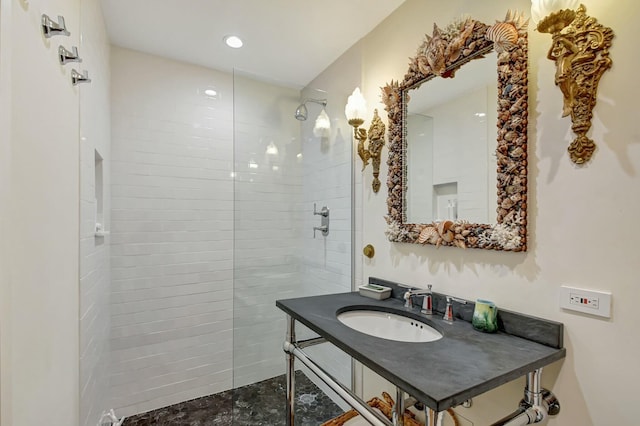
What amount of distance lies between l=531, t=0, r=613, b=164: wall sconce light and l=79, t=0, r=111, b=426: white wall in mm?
1925

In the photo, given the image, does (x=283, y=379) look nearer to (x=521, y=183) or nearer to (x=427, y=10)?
(x=521, y=183)

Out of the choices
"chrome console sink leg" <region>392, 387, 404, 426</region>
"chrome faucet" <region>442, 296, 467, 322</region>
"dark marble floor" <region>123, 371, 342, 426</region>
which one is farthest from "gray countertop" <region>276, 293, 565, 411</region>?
"dark marble floor" <region>123, 371, 342, 426</region>

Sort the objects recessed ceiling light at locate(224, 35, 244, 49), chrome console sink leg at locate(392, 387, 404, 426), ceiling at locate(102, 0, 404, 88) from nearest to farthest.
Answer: chrome console sink leg at locate(392, 387, 404, 426) → ceiling at locate(102, 0, 404, 88) → recessed ceiling light at locate(224, 35, 244, 49)

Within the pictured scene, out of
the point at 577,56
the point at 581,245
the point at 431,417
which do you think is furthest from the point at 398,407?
the point at 577,56

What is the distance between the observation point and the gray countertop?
819 mm

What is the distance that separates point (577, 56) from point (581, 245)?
646mm

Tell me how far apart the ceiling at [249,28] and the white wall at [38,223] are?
0.74m

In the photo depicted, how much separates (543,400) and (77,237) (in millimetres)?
1976

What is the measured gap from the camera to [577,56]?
3.37 feet

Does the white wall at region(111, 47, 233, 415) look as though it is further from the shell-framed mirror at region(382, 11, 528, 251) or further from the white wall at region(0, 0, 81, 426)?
the shell-framed mirror at region(382, 11, 528, 251)

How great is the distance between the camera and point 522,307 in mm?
1199

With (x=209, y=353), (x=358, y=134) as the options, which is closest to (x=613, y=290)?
(x=358, y=134)

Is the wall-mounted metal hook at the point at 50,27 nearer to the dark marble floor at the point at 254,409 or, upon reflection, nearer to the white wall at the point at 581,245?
the white wall at the point at 581,245

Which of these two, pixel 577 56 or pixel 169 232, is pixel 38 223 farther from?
pixel 577 56
